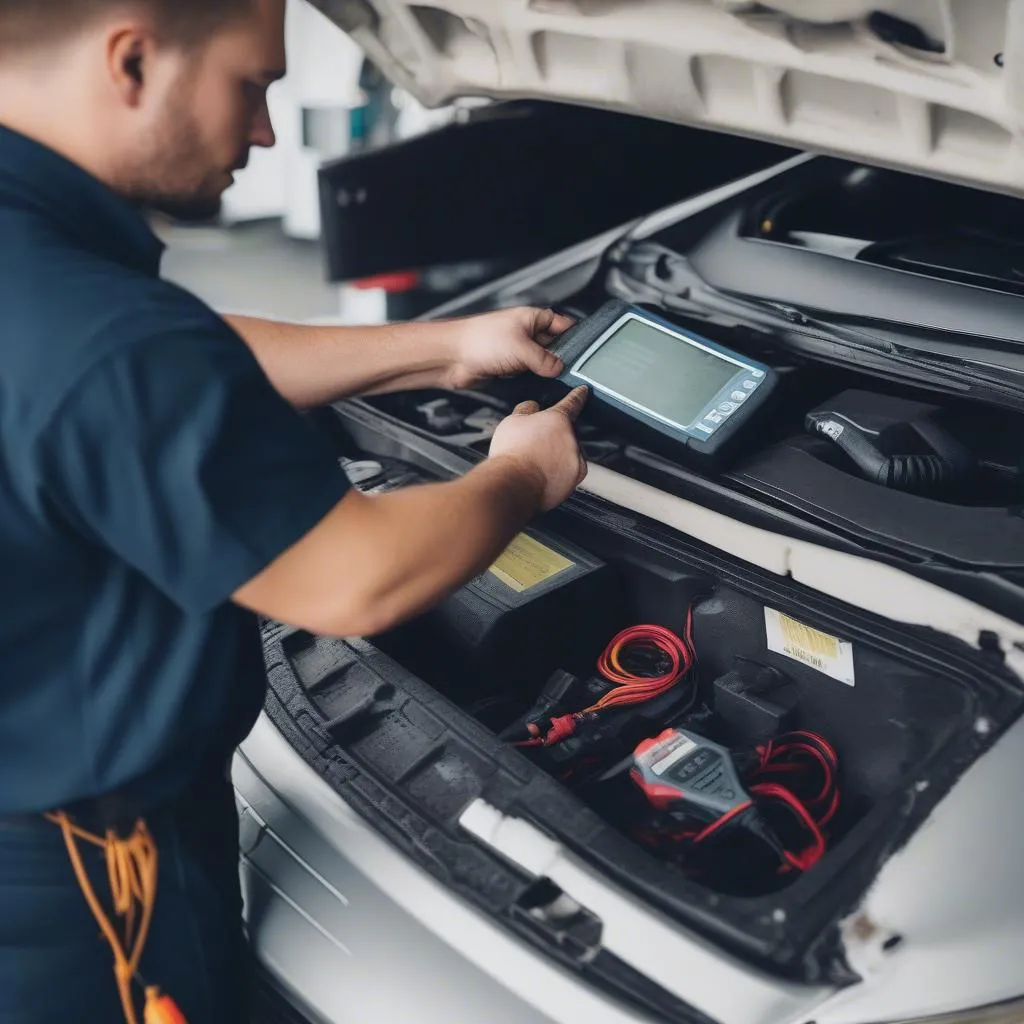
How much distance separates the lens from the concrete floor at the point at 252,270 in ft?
12.9

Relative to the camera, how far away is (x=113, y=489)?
66cm

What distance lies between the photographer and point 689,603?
112cm

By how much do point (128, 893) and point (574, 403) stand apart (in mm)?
598

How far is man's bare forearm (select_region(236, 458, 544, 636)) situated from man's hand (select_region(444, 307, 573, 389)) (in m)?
0.44

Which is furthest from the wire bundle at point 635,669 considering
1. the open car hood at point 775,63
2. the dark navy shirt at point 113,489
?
the open car hood at point 775,63

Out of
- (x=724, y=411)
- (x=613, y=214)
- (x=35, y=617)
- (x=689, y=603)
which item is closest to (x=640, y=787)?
(x=689, y=603)

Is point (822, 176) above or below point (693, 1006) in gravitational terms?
above

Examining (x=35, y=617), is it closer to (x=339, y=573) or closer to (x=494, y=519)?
(x=339, y=573)

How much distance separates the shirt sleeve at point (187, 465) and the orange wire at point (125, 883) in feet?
0.84

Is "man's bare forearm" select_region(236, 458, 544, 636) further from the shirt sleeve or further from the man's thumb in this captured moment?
the man's thumb

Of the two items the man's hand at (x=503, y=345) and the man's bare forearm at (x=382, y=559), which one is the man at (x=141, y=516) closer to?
the man's bare forearm at (x=382, y=559)

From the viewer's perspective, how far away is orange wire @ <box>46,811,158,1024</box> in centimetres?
83

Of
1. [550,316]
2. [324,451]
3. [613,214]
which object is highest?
[324,451]

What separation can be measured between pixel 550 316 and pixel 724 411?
0.27 meters
